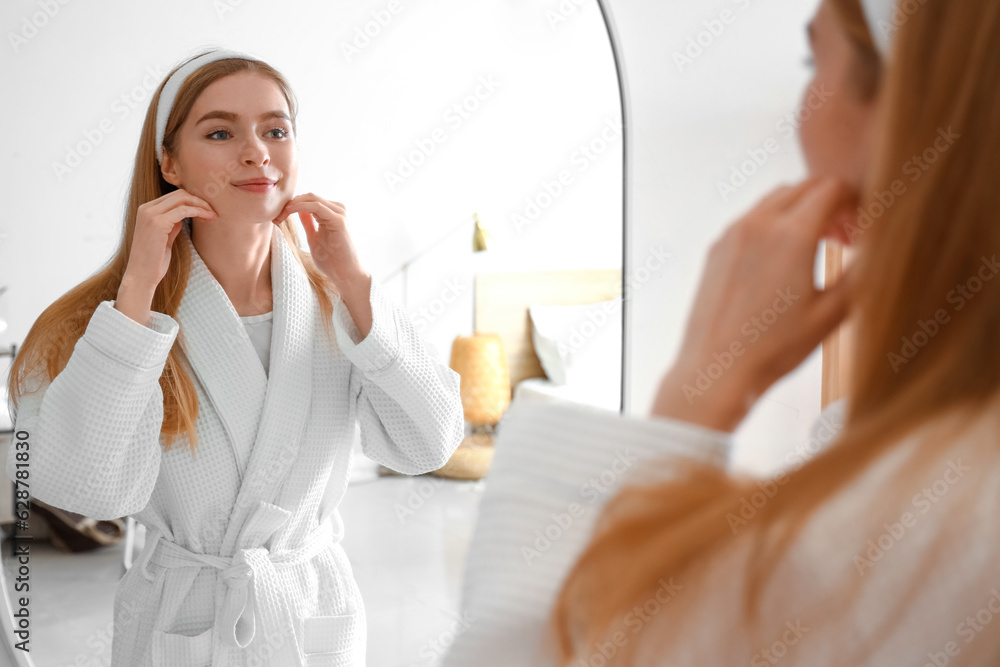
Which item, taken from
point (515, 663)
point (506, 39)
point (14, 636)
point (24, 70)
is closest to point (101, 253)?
point (24, 70)

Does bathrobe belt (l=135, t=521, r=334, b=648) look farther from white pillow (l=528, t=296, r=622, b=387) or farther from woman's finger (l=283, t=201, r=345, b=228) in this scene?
white pillow (l=528, t=296, r=622, b=387)

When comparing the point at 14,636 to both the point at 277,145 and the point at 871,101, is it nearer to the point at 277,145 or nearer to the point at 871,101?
the point at 277,145

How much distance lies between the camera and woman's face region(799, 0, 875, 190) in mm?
205

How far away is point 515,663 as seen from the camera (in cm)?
22

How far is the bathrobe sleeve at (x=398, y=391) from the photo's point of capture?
78 cm

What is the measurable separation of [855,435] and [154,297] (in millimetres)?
756

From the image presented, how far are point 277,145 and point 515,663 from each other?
0.68m
